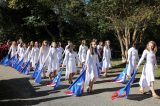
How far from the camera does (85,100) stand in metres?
12.5

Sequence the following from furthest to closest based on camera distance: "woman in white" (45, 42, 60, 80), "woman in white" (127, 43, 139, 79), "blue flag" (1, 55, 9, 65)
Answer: "blue flag" (1, 55, 9, 65)
"woman in white" (45, 42, 60, 80)
"woman in white" (127, 43, 139, 79)

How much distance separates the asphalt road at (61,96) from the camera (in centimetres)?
1196

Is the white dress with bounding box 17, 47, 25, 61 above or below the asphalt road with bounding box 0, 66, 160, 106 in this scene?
above

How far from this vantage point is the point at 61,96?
13.4 m

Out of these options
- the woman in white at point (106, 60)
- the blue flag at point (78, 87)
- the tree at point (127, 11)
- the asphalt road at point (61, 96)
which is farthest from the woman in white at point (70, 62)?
the tree at point (127, 11)

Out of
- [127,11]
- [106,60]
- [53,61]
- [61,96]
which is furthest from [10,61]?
[61,96]

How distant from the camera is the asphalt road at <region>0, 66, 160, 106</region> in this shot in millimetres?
11961

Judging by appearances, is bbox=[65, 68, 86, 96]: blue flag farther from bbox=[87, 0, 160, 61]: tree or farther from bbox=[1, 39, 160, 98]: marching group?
Result: bbox=[87, 0, 160, 61]: tree

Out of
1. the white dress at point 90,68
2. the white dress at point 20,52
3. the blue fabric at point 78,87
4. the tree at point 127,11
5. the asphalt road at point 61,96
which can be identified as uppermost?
the tree at point 127,11

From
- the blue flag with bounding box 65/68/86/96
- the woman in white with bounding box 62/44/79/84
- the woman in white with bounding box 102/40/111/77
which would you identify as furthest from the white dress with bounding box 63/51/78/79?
the woman in white with bounding box 102/40/111/77

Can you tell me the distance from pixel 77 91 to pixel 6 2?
27854mm

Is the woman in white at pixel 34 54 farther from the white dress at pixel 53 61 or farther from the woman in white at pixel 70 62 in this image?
the woman in white at pixel 70 62

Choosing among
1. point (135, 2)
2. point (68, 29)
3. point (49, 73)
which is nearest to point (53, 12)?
point (68, 29)

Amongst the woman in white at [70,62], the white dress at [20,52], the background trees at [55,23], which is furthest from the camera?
the background trees at [55,23]
